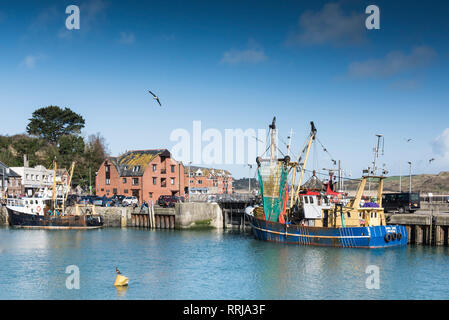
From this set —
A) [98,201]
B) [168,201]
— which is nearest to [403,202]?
[168,201]

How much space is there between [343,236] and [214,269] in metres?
16.0

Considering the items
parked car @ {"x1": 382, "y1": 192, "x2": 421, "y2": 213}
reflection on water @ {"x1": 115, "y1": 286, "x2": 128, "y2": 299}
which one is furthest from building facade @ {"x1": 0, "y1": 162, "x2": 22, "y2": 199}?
reflection on water @ {"x1": 115, "y1": 286, "x2": 128, "y2": 299}

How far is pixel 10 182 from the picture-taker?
10962cm

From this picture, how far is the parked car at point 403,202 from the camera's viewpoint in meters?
65.2

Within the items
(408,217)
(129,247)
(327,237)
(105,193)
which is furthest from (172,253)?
(105,193)

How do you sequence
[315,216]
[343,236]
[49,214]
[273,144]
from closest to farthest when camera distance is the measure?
1. [343,236]
2. [315,216]
3. [273,144]
4. [49,214]

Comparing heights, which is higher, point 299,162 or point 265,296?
point 299,162

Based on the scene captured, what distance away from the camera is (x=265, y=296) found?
112 ft

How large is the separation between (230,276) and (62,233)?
37.2 m

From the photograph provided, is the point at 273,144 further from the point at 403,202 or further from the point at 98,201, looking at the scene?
the point at 98,201

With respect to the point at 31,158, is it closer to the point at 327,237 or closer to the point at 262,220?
the point at 262,220

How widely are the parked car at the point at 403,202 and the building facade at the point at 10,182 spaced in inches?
2998

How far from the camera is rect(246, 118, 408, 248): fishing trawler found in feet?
169
